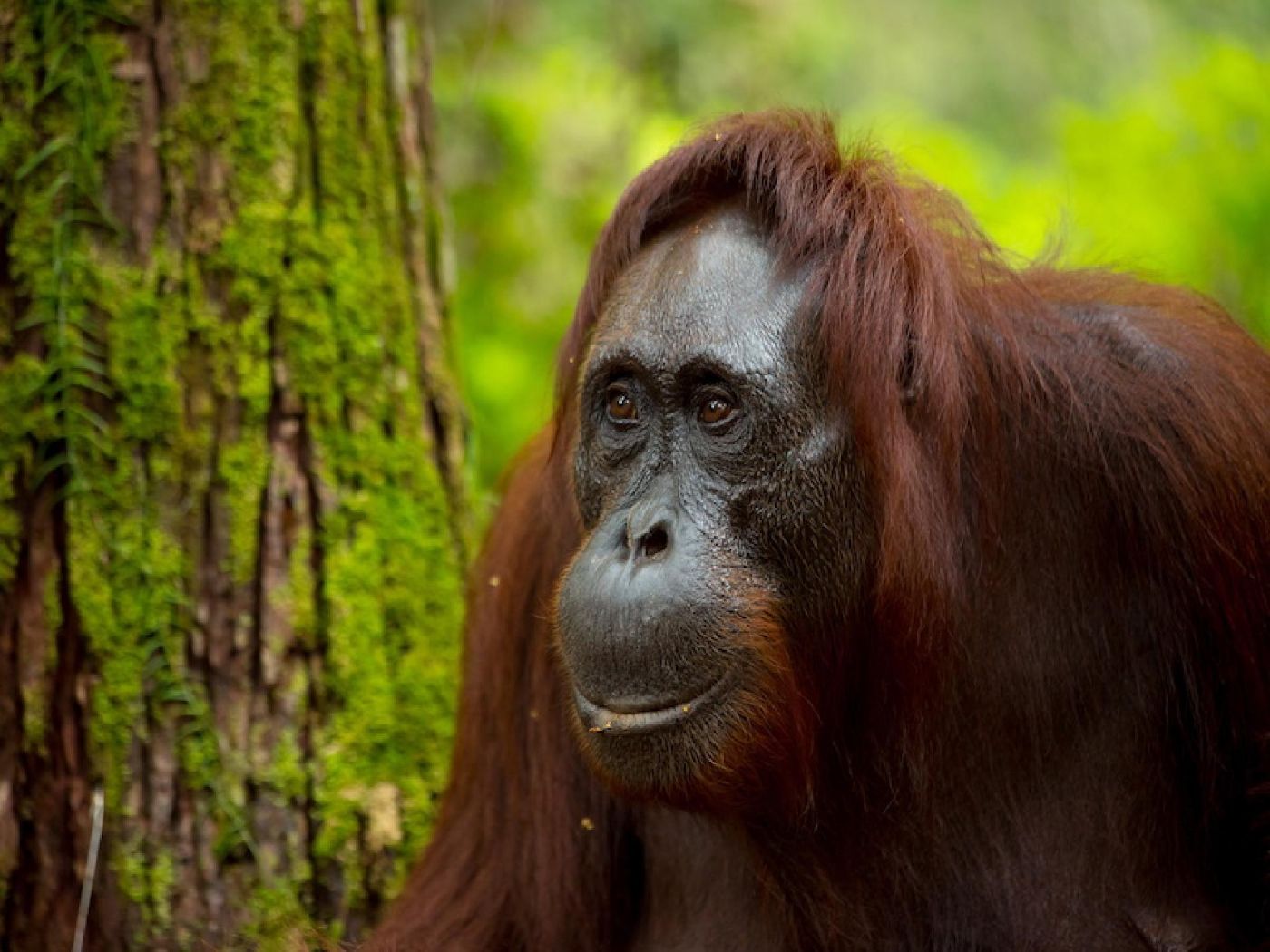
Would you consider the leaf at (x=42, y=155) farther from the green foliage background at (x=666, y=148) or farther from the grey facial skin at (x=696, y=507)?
the green foliage background at (x=666, y=148)

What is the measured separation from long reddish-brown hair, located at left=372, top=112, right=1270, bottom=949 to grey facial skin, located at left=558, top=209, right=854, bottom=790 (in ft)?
0.32

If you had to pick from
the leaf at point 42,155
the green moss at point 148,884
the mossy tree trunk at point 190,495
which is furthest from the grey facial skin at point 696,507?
the leaf at point 42,155

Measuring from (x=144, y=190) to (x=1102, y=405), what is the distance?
7.60 feet

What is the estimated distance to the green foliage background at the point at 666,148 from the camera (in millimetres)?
7973

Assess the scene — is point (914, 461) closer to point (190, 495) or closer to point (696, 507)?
point (696, 507)

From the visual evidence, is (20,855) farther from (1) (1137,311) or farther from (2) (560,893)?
(1) (1137,311)

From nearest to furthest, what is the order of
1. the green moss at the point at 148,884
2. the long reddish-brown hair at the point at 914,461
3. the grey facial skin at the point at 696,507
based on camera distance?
the grey facial skin at the point at 696,507, the long reddish-brown hair at the point at 914,461, the green moss at the point at 148,884

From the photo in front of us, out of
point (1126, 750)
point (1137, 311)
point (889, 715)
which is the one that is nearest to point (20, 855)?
point (889, 715)

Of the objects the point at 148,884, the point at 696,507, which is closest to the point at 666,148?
the point at 148,884

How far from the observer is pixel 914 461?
119 inches

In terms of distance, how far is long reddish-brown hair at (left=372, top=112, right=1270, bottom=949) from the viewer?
3.07 metres

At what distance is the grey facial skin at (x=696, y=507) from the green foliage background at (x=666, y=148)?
4092mm

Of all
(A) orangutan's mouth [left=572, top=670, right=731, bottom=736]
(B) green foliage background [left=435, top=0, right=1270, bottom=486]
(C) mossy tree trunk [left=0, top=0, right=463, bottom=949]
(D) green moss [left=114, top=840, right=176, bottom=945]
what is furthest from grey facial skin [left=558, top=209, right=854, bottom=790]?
(B) green foliage background [left=435, top=0, right=1270, bottom=486]

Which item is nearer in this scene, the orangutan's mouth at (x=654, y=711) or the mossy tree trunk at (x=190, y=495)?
the orangutan's mouth at (x=654, y=711)
